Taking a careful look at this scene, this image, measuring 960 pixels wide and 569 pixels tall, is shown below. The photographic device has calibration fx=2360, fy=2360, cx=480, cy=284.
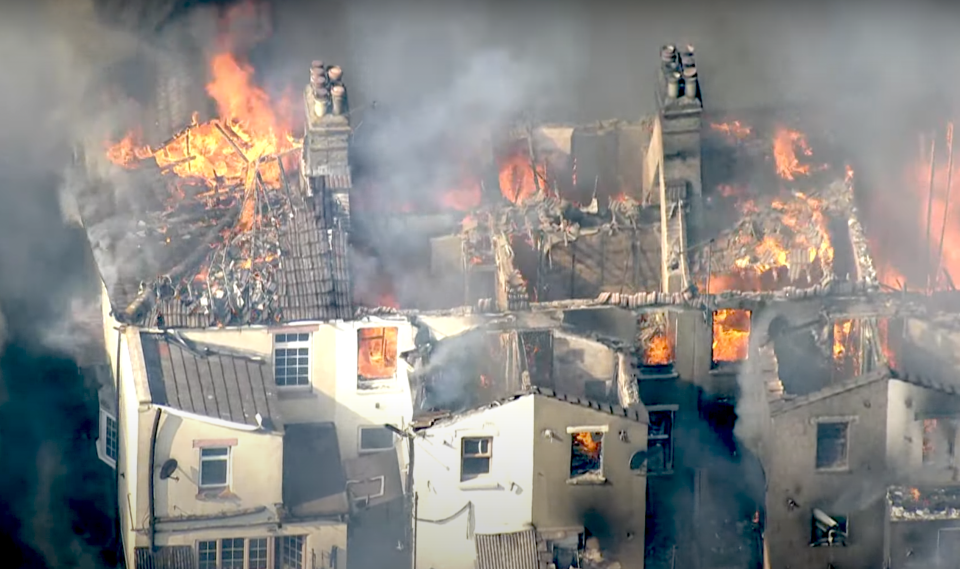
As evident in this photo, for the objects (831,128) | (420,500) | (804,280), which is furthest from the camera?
(831,128)

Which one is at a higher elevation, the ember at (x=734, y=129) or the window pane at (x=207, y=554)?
the ember at (x=734, y=129)

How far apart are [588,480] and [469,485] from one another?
8.55 feet

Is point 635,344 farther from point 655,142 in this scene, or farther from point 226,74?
point 226,74

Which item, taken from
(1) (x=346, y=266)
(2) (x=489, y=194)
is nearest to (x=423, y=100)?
(2) (x=489, y=194)

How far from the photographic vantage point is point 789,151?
59.9 meters

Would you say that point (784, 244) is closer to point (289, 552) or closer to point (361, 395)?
point (361, 395)

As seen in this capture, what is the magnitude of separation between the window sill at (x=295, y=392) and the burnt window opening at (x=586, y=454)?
647 centimetres

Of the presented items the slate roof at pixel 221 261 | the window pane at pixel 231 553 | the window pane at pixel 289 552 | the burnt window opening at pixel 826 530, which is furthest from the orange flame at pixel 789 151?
the window pane at pixel 231 553

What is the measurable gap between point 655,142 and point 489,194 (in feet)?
14.3

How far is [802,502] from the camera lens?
2071 inches

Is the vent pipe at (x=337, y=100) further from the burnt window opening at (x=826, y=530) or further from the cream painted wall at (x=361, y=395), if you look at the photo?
the burnt window opening at (x=826, y=530)

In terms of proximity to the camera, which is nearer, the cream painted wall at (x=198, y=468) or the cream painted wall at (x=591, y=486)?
the cream painted wall at (x=591, y=486)

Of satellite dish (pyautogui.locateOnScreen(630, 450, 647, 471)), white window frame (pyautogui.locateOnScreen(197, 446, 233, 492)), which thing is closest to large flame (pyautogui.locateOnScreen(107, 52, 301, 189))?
white window frame (pyautogui.locateOnScreen(197, 446, 233, 492))

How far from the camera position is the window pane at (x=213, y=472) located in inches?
2050
